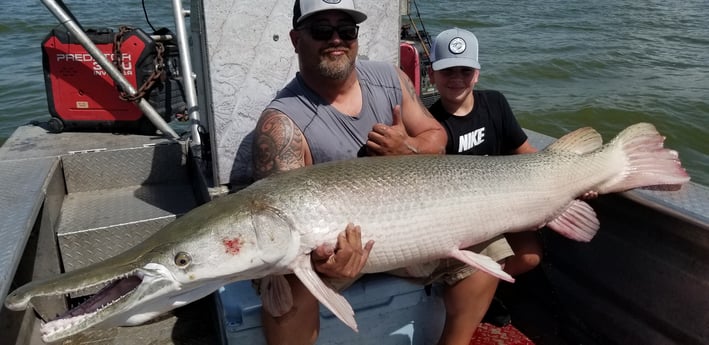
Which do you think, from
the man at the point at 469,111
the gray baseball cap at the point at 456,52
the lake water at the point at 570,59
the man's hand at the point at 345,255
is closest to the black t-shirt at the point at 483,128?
the man at the point at 469,111

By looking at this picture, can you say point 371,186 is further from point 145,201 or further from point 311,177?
point 145,201

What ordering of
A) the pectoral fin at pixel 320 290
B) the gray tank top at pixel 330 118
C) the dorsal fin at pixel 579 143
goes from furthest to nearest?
1. the dorsal fin at pixel 579 143
2. the gray tank top at pixel 330 118
3. the pectoral fin at pixel 320 290

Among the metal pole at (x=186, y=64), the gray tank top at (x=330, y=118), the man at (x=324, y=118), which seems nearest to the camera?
the man at (x=324, y=118)

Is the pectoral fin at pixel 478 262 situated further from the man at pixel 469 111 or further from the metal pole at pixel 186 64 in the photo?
the metal pole at pixel 186 64

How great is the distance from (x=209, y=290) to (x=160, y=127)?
2635mm

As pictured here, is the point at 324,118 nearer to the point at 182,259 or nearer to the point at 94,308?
the point at 182,259

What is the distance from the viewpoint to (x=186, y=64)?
4.05 metres

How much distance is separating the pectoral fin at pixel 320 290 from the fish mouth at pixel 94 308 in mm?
586

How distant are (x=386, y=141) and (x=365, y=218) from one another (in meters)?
0.50

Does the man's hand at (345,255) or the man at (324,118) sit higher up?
the man at (324,118)

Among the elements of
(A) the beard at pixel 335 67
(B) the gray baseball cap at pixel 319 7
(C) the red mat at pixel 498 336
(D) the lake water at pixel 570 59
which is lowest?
(C) the red mat at pixel 498 336

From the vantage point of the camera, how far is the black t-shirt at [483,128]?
334 centimetres

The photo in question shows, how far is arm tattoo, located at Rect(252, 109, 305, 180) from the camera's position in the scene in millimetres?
2648

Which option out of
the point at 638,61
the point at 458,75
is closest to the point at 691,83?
the point at 638,61
